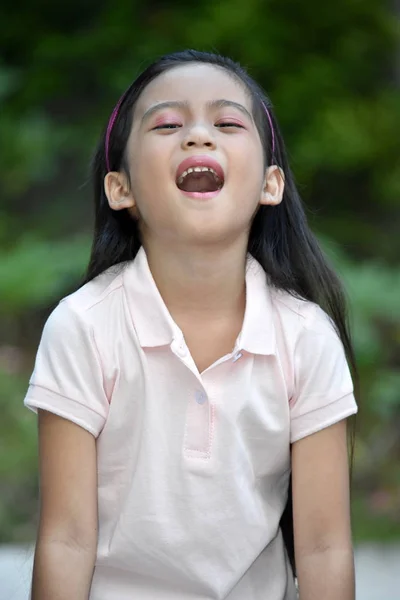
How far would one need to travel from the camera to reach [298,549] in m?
1.59

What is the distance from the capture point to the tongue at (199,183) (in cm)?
154

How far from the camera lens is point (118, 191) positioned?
5.42ft

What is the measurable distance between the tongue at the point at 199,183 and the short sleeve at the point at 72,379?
27 cm

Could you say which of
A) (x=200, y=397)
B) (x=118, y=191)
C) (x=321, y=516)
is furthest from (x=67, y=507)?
(x=118, y=191)

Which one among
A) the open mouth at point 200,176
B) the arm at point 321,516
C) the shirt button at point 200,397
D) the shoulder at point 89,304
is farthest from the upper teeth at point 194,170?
the arm at point 321,516

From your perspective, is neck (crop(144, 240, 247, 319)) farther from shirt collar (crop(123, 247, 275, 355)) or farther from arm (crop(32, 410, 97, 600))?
arm (crop(32, 410, 97, 600))

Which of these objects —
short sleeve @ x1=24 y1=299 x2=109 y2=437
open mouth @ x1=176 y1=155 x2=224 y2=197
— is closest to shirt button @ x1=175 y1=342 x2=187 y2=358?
short sleeve @ x1=24 y1=299 x2=109 y2=437

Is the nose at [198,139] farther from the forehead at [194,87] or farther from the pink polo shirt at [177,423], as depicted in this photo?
the pink polo shirt at [177,423]

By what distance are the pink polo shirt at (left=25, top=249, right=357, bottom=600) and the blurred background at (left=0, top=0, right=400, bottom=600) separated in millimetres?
2028

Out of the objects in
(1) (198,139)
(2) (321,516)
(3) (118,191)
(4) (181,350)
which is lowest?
(2) (321,516)

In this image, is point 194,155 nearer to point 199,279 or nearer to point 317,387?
point 199,279

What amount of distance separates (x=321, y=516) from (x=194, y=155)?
61cm

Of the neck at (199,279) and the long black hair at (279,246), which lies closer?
the neck at (199,279)

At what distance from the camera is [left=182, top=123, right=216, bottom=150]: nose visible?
1.50 metres
